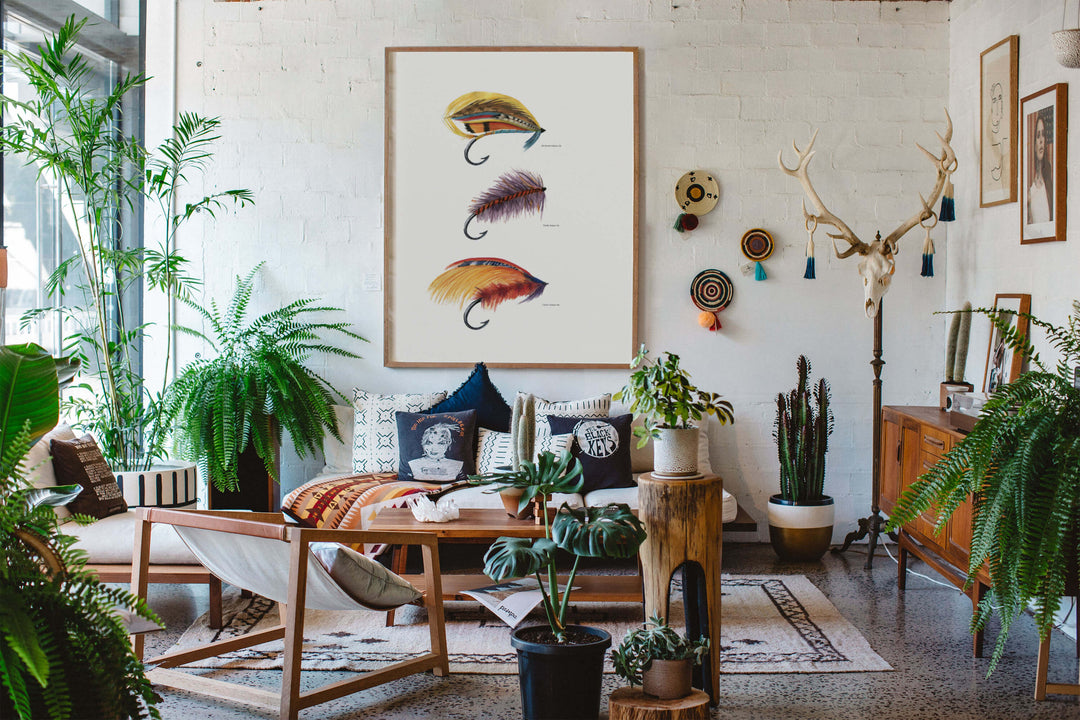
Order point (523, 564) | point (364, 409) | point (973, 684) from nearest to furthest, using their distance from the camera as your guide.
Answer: point (523, 564), point (973, 684), point (364, 409)

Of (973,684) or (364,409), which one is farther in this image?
(364,409)

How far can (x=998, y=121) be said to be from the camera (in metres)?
4.60

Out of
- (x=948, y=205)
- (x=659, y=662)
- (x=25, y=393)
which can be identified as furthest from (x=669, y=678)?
(x=948, y=205)

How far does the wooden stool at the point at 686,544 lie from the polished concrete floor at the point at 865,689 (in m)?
0.37

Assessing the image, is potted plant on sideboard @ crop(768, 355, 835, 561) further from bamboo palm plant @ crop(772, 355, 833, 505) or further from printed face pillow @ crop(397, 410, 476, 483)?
printed face pillow @ crop(397, 410, 476, 483)

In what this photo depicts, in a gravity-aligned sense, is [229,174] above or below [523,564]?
above

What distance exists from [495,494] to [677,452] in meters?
1.77

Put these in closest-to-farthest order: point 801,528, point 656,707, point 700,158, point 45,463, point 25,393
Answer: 1. point 25,393
2. point 656,707
3. point 45,463
4. point 801,528
5. point 700,158

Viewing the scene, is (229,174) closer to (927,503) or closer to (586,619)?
(586,619)

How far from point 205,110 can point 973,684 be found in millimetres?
4668

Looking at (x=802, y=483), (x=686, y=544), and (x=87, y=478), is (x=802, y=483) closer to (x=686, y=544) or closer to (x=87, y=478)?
(x=686, y=544)

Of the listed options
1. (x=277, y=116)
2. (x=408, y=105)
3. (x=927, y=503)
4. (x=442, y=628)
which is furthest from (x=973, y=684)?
(x=277, y=116)

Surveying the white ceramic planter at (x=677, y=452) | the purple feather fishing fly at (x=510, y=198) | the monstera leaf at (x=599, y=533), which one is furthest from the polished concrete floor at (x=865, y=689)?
the purple feather fishing fly at (x=510, y=198)

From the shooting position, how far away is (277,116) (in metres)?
5.41
